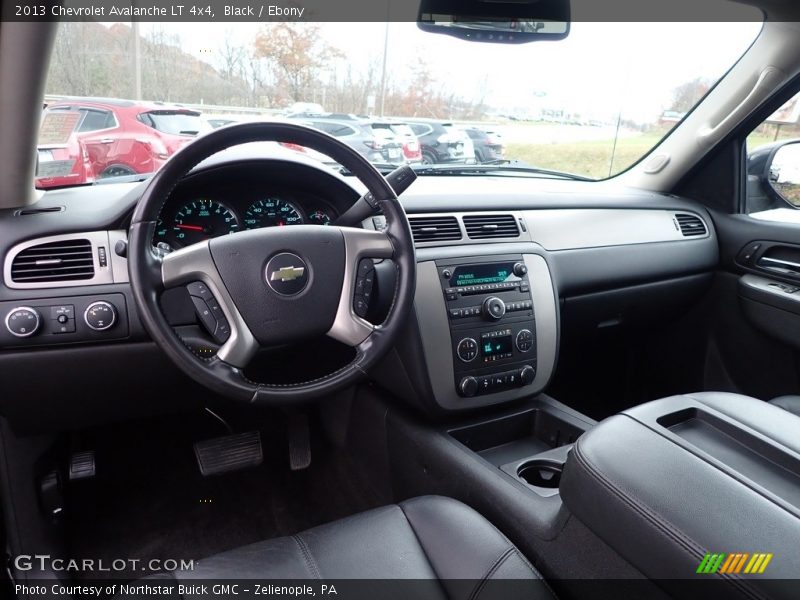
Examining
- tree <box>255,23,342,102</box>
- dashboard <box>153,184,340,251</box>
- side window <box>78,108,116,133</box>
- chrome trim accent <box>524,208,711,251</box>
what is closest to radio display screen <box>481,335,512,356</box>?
chrome trim accent <box>524,208,711,251</box>

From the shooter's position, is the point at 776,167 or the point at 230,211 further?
the point at 776,167

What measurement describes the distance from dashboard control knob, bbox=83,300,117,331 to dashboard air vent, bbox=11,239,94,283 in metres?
0.08

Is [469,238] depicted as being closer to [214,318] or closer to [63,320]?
[214,318]

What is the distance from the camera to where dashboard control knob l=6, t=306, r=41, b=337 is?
58.6 inches

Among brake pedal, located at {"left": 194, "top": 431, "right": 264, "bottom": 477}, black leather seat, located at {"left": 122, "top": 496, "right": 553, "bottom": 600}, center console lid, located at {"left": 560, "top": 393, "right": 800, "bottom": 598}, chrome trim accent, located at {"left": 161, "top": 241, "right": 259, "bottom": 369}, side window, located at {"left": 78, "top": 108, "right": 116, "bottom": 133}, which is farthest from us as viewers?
brake pedal, located at {"left": 194, "top": 431, "right": 264, "bottom": 477}

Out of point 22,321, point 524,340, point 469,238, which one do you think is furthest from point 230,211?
point 524,340

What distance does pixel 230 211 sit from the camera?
1707mm

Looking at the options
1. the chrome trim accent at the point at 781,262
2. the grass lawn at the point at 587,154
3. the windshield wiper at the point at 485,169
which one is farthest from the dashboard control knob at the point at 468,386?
the chrome trim accent at the point at 781,262

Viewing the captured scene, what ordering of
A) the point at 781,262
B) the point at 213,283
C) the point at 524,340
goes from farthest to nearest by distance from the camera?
1. the point at 781,262
2. the point at 524,340
3. the point at 213,283

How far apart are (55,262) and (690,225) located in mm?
2568

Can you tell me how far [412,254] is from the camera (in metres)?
1.49

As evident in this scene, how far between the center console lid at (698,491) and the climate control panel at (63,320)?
3.97 feet

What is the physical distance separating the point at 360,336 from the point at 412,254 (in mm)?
242

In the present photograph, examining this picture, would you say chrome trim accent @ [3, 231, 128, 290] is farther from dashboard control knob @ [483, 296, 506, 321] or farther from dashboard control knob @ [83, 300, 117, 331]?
dashboard control knob @ [483, 296, 506, 321]
